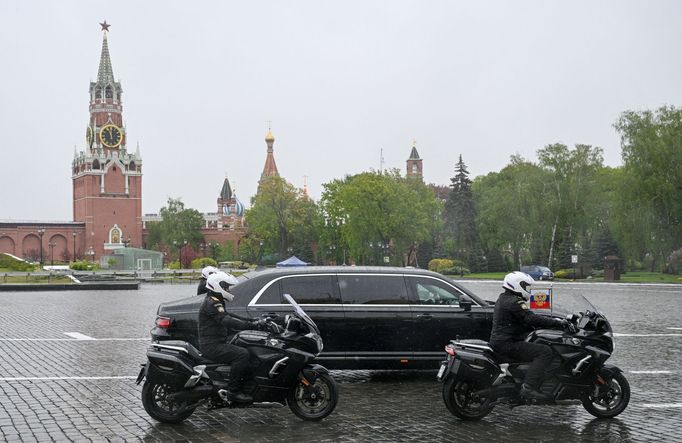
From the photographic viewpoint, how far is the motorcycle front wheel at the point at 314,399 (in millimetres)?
9094

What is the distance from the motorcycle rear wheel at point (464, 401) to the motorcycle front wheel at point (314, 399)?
4.17 ft

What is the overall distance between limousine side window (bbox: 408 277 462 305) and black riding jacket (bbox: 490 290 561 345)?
2592mm

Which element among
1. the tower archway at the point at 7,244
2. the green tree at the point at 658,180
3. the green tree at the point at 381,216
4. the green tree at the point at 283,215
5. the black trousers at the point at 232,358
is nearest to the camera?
the black trousers at the point at 232,358

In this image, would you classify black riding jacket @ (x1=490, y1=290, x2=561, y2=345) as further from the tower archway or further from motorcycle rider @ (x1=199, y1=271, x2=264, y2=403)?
the tower archway

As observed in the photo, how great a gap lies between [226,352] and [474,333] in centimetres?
429

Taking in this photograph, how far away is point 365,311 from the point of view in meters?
11.6

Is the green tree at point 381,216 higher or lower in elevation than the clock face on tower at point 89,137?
lower

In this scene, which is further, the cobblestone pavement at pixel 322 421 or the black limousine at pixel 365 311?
the black limousine at pixel 365 311

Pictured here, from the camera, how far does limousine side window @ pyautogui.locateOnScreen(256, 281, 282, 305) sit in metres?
11.5

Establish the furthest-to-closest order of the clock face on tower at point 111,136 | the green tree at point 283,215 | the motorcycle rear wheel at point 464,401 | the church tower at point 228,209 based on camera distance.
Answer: the church tower at point 228,209 → the clock face on tower at point 111,136 → the green tree at point 283,215 → the motorcycle rear wheel at point 464,401

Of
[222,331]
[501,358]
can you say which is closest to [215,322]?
[222,331]

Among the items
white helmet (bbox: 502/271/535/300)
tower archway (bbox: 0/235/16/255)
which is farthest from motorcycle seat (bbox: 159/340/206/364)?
tower archway (bbox: 0/235/16/255)

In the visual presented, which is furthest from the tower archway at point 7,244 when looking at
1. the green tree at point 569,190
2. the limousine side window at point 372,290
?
the limousine side window at point 372,290

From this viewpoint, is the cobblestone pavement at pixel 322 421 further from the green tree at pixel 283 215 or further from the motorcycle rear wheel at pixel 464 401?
the green tree at pixel 283 215
